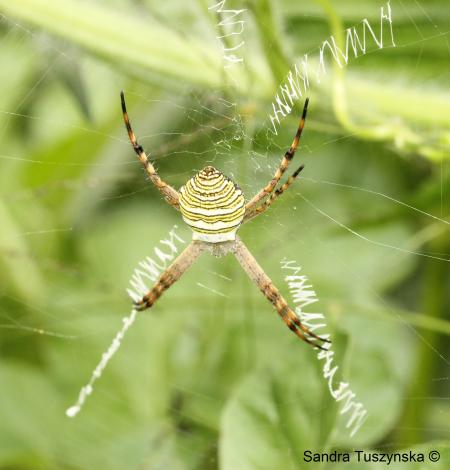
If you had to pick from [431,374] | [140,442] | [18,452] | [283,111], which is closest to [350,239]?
[431,374]

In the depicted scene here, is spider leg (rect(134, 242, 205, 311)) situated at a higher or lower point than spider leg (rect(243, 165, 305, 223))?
lower

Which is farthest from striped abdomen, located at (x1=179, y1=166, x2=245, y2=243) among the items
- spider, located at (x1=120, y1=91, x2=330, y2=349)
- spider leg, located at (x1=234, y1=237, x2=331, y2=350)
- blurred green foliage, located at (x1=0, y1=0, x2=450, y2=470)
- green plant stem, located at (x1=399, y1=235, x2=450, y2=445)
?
green plant stem, located at (x1=399, y1=235, x2=450, y2=445)

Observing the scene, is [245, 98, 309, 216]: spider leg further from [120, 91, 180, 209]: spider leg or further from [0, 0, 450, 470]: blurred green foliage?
[120, 91, 180, 209]: spider leg

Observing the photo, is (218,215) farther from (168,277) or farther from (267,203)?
(168,277)

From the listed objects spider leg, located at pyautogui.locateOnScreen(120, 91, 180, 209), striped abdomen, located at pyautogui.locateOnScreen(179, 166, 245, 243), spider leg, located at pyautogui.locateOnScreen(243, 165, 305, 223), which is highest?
spider leg, located at pyautogui.locateOnScreen(243, 165, 305, 223)

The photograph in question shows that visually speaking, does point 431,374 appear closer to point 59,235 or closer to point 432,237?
point 432,237
